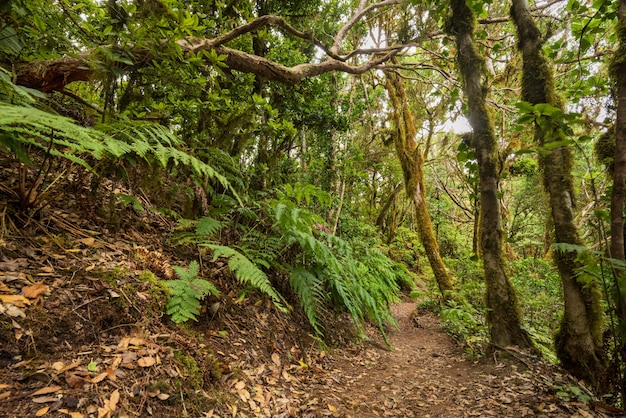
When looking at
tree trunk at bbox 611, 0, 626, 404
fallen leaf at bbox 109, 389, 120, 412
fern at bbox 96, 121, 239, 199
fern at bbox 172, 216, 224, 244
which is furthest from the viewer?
fern at bbox 172, 216, 224, 244

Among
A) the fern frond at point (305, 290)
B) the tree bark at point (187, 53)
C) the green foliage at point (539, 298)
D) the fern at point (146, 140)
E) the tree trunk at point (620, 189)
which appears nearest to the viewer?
the tree trunk at point (620, 189)

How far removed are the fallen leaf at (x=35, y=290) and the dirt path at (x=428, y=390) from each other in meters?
2.09

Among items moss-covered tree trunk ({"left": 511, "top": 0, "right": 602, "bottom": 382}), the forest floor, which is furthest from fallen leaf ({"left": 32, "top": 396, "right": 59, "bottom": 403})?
moss-covered tree trunk ({"left": 511, "top": 0, "right": 602, "bottom": 382})

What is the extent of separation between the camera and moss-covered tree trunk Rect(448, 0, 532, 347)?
3.64 m

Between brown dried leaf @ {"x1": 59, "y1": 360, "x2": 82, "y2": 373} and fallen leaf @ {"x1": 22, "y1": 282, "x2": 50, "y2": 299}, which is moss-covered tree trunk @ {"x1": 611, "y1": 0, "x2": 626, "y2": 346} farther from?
fallen leaf @ {"x1": 22, "y1": 282, "x2": 50, "y2": 299}

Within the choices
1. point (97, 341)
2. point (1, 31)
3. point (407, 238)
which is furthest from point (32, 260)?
point (407, 238)

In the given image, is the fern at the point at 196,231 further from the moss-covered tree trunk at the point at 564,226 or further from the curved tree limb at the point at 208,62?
the moss-covered tree trunk at the point at 564,226

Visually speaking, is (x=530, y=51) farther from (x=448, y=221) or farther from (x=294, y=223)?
(x=448, y=221)

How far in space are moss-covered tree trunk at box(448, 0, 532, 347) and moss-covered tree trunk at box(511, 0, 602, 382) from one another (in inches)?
23.6

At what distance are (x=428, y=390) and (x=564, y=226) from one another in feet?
7.29

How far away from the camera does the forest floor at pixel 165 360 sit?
1607 millimetres

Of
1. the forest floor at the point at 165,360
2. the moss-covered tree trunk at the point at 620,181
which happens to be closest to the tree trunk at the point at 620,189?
the moss-covered tree trunk at the point at 620,181

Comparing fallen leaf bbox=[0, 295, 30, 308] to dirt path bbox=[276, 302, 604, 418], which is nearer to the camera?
fallen leaf bbox=[0, 295, 30, 308]

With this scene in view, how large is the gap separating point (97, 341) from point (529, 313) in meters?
7.57
